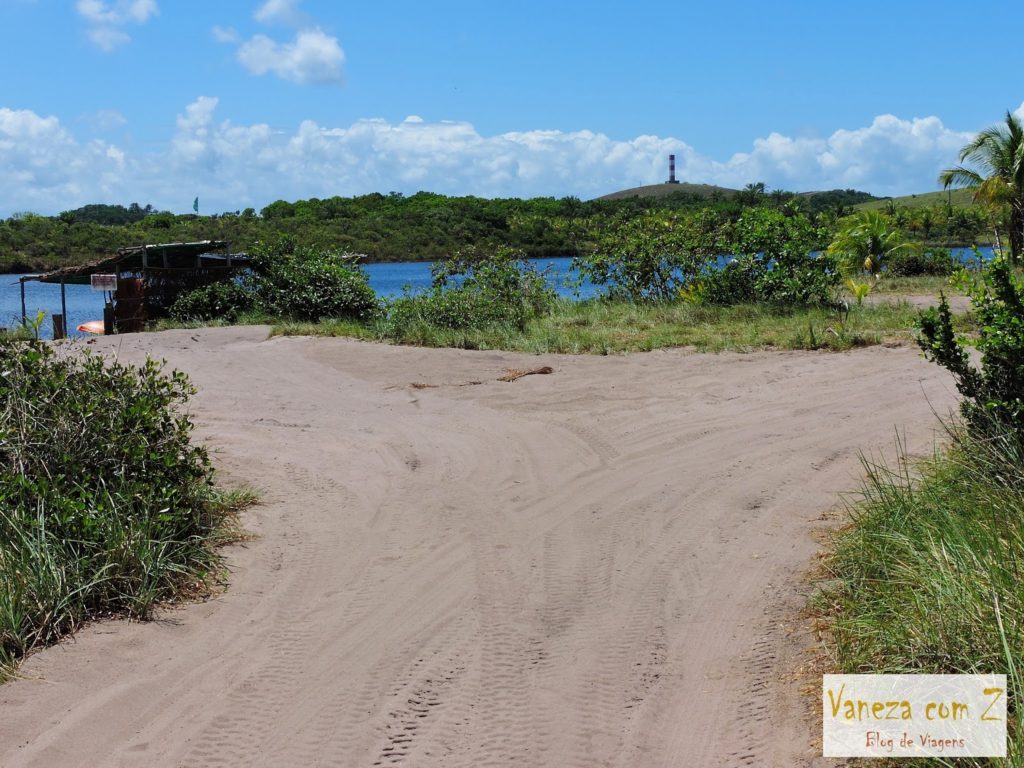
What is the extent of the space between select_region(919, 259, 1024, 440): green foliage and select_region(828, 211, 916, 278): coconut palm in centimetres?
1809

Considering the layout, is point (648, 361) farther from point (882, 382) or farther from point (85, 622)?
point (85, 622)

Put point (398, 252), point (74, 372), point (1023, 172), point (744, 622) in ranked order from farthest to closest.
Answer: point (398, 252) → point (1023, 172) → point (74, 372) → point (744, 622)

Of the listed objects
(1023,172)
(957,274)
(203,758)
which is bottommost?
(203,758)

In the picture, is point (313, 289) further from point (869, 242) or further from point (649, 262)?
point (869, 242)

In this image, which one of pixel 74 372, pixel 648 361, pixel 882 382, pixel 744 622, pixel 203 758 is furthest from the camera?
pixel 648 361

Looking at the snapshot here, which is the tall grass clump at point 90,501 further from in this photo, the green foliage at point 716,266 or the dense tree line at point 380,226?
the dense tree line at point 380,226

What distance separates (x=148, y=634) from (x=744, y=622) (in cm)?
316

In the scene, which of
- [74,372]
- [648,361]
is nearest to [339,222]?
[648,361]

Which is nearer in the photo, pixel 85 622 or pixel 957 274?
pixel 85 622

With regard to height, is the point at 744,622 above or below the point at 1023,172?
below

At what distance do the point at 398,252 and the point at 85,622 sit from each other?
62.9 meters

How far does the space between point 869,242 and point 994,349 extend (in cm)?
2027

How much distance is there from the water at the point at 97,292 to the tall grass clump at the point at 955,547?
43.3 ft

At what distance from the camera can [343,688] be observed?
4840 millimetres
